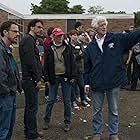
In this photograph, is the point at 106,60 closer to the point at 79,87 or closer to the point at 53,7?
the point at 79,87

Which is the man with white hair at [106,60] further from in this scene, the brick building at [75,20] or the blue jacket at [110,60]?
the brick building at [75,20]

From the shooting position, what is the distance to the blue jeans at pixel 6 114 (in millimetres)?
5363

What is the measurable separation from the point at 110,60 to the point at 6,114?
2108 mm

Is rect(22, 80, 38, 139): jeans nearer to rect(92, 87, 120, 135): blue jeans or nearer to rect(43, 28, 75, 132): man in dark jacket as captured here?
rect(43, 28, 75, 132): man in dark jacket

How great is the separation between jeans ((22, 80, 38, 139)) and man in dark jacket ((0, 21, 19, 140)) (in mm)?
1161

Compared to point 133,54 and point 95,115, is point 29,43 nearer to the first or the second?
point 95,115

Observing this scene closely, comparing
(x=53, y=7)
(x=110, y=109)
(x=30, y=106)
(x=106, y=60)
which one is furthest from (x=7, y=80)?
(x=53, y=7)

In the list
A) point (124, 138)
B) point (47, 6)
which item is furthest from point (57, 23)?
point (124, 138)

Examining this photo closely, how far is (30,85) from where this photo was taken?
6.76 m

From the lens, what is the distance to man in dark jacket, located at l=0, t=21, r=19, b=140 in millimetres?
5280

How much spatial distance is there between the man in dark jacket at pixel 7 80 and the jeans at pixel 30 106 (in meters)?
1.16

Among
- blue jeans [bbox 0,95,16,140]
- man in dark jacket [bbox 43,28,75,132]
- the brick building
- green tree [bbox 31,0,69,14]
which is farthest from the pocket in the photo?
green tree [bbox 31,0,69,14]

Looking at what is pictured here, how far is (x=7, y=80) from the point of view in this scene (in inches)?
211

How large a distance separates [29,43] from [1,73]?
1.56 meters
